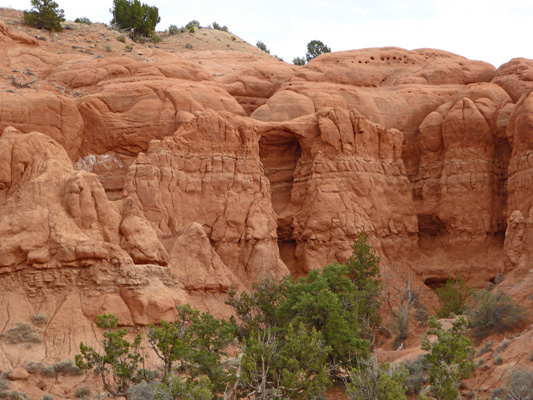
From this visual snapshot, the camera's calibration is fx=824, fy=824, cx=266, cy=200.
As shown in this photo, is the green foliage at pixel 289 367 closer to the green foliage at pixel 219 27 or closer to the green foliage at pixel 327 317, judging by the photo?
the green foliage at pixel 327 317

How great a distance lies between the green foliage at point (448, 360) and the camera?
82.8 ft

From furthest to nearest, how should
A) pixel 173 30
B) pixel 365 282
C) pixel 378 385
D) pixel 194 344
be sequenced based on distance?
pixel 173 30 → pixel 365 282 → pixel 194 344 → pixel 378 385

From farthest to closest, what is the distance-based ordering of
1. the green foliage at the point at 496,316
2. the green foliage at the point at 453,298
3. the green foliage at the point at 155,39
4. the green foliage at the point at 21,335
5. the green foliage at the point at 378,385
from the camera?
the green foliage at the point at 155,39 → the green foliage at the point at 453,298 → the green foliage at the point at 496,316 → the green foliage at the point at 21,335 → the green foliage at the point at 378,385

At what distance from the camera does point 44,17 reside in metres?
54.7

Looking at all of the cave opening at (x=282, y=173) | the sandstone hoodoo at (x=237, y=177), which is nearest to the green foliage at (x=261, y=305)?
the sandstone hoodoo at (x=237, y=177)

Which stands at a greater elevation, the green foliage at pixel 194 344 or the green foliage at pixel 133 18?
the green foliage at pixel 133 18

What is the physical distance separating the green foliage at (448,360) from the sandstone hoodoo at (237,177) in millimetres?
8296

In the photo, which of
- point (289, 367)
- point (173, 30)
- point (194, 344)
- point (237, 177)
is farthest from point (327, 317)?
point (173, 30)

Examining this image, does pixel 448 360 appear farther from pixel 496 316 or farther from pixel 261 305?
pixel 261 305

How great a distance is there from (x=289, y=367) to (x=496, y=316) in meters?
10.7

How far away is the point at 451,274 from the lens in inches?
1688

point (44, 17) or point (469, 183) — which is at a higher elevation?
point (44, 17)

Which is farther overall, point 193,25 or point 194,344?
point 193,25

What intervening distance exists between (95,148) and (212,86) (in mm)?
7605
